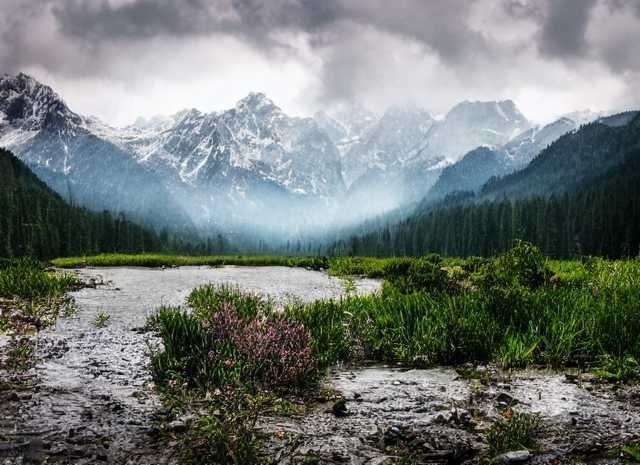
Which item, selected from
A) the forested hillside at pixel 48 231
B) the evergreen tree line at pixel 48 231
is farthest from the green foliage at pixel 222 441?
the forested hillside at pixel 48 231

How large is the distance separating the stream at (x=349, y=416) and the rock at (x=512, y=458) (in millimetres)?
191

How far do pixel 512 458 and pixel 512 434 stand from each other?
0.50 meters

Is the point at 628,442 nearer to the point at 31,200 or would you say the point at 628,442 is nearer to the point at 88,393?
the point at 88,393

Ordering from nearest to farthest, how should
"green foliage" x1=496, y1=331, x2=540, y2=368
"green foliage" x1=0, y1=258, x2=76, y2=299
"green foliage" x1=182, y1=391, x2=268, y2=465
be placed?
"green foliage" x1=182, y1=391, x2=268, y2=465
"green foliage" x1=496, y1=331, x2=540, y2=368
"green foliage" x1=0, y1=258, x2=76, y2=299

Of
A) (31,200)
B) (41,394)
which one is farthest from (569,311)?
(31,200)

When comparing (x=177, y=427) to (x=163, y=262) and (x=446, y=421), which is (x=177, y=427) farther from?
(x=163, y=262)

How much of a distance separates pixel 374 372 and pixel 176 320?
3.75 metres

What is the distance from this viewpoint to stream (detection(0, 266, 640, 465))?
4891 millimetres

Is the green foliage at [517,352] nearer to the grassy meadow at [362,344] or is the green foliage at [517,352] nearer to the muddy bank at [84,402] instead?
the grassy meadow at [362,344]

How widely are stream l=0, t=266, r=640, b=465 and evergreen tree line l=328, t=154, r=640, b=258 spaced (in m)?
86.2

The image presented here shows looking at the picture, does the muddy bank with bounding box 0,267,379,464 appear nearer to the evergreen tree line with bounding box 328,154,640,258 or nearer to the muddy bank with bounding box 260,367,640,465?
the muddy bank with bounding box 260,367,640,465

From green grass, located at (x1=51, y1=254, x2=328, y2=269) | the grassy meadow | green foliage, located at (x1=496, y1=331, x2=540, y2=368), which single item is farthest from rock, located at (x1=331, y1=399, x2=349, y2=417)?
green grass, located at (x1=51, y1=254, x2=328, y2=269)

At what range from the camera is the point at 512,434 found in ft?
16.8

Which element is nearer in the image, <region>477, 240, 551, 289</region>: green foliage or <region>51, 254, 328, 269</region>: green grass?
<region>477, 240, 551, 289</region>: green foliage
